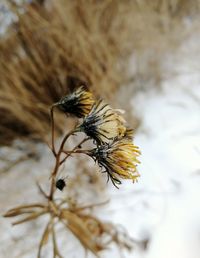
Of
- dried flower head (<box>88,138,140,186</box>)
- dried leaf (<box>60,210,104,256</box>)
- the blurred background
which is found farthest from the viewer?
the blurred background

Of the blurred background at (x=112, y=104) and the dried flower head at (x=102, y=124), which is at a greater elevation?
the blurred background at (x=112, y=104)

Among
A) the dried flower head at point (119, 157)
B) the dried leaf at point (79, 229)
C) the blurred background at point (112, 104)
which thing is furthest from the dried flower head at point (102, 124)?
the blurred background at point (112, 104)

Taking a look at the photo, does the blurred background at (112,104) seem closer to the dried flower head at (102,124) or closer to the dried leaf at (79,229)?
the dried leaf at (79,229)

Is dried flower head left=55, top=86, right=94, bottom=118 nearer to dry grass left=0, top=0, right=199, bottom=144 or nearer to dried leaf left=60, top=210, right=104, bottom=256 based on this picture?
dried leaf left=60, top=210, right=104, bottom=256

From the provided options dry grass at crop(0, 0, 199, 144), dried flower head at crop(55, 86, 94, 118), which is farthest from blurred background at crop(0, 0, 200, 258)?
dried flower head at crop(55, 86, 94, 118)

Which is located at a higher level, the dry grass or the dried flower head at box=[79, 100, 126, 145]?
the dry grass

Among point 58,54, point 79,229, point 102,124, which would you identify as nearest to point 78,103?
point 102,124
